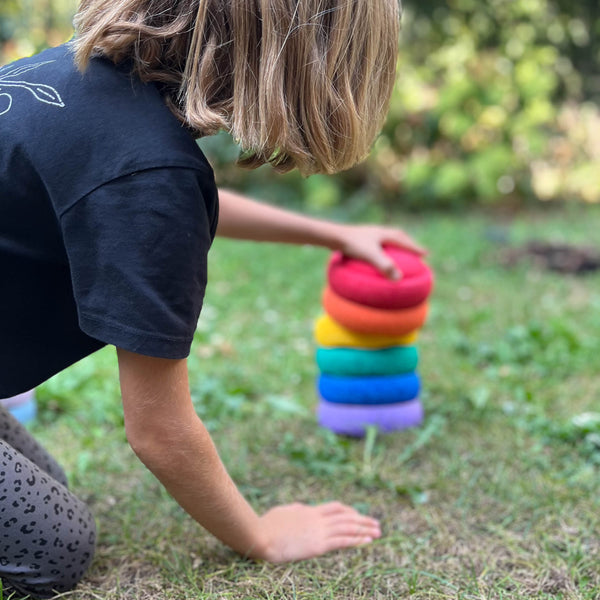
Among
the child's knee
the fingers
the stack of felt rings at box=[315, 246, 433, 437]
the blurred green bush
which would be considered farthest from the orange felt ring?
the blurred green bush

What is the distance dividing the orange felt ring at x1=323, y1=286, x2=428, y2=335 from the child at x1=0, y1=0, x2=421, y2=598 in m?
0.87

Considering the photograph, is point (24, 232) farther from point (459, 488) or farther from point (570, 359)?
point (570, 359)

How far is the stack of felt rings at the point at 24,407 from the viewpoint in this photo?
7.05 feet

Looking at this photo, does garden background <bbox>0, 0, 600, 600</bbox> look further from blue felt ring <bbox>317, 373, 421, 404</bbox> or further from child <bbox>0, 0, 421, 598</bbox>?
child <bbox>0, 0, 421, 598</bbox>

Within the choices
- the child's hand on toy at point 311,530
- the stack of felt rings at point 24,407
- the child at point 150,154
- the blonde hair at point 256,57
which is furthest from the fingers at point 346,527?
the stack of felt rings at point 24,407

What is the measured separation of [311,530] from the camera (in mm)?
1605

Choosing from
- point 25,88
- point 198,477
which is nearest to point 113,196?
point 25,88

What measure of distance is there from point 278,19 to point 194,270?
0.40 meters

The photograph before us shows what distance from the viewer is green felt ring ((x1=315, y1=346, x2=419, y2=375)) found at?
2.17 m

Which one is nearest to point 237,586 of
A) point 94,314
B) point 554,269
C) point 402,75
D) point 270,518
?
point 270,518

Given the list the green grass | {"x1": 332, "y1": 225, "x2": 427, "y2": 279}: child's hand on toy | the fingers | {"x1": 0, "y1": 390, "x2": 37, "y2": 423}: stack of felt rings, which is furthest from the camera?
{"x1": 0, "y1": 390, "x2": 37, "y2": 423}: stack of felt rings

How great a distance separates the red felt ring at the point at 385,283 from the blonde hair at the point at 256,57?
889 mm

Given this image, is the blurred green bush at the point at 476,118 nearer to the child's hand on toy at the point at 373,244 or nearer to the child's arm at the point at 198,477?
the child's hand on toy at the point at 373,244

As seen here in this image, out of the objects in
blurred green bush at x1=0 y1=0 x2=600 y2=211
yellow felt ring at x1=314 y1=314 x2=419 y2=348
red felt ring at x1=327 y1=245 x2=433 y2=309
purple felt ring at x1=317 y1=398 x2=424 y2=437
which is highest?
red felt ring at x1=327 y1=245 x2=433 y2=309
